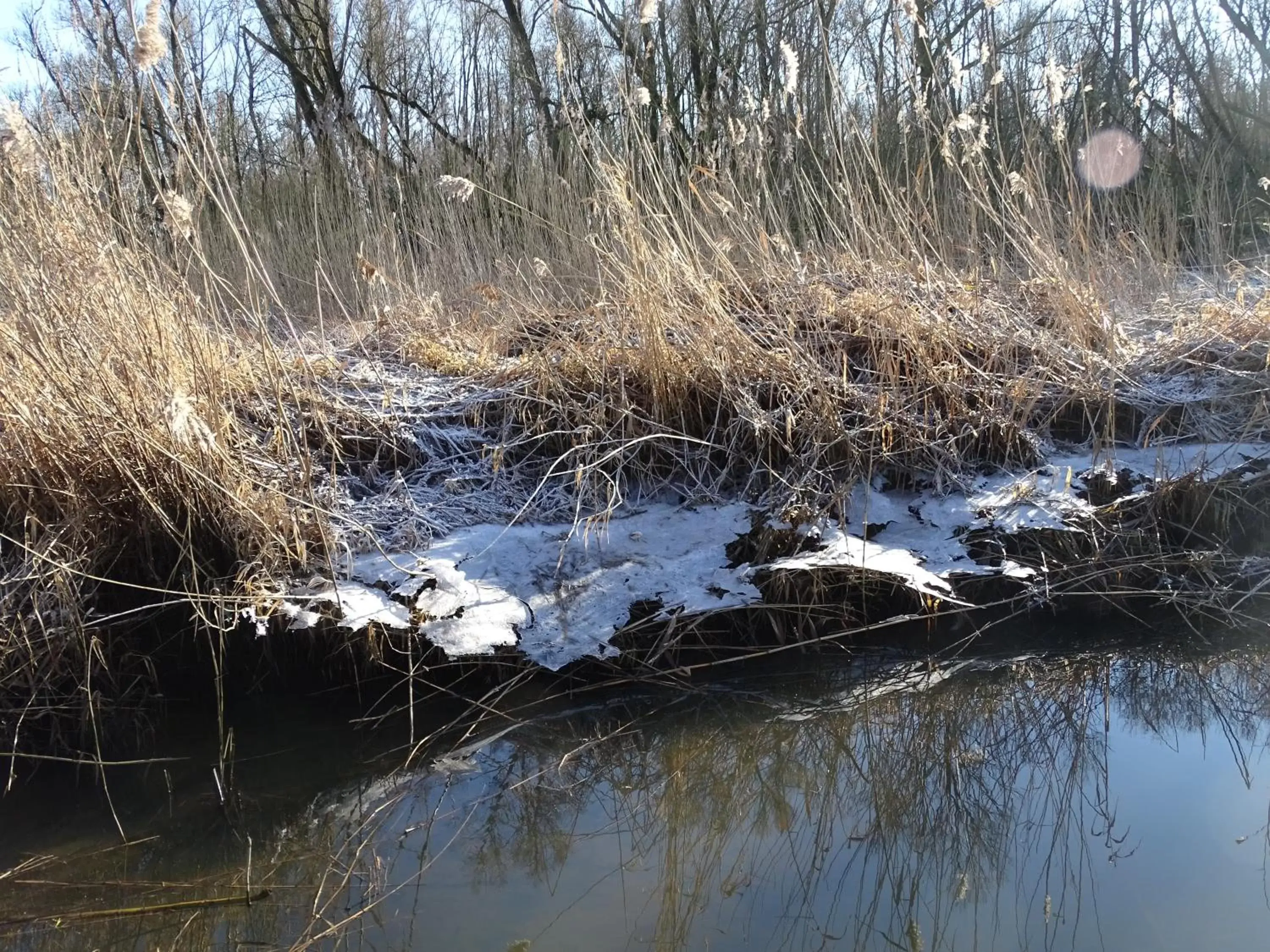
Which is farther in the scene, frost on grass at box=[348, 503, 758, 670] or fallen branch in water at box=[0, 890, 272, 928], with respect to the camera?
frost on grass at box=[348, 503, 758, 670]

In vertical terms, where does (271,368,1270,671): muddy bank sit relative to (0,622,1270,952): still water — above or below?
above

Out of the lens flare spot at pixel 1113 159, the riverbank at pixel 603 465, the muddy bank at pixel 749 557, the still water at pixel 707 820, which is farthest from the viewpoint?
the lens flare spot at pixel 1113 159

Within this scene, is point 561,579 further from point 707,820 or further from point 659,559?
point 707,820

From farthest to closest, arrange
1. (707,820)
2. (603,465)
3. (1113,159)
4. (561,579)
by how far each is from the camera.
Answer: (1113,159)
(603,465)
(561,579)
(707,820)

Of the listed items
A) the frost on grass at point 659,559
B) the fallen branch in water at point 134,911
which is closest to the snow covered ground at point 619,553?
the frost on grass at point 659,559

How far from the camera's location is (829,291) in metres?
3.58

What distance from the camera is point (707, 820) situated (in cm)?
196

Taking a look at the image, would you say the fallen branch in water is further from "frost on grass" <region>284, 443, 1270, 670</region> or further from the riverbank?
"frost on grass" <region>284, 443, 1270, 670</region>

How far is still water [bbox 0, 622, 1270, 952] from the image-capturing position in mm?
1629

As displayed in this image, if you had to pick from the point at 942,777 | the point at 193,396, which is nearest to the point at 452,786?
the point at 942,777

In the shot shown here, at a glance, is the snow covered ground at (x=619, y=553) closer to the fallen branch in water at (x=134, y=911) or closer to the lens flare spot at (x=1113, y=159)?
the fallen branch in water at (x=134, y=911)

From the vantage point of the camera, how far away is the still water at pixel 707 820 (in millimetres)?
1629

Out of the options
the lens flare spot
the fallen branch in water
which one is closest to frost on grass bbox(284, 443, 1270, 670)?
the fallen branch in water

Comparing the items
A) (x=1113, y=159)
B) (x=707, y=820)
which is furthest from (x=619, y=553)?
(x=1113, y=159)
